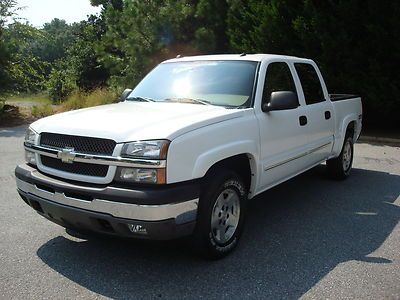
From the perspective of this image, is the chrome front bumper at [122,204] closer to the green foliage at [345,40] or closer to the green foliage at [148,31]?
the green foliage at [345,40]

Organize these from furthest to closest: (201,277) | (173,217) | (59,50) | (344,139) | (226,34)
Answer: (59,50) < (226,34) < (344,139) < (201,277) < (173,217)

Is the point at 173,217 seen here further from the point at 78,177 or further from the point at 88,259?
the point at 88,259

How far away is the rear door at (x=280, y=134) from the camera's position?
4.34 meters

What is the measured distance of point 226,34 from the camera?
14055 millimetres

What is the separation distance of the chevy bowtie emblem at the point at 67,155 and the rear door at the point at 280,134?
1.78m

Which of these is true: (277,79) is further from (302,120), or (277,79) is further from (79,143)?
(79,143)

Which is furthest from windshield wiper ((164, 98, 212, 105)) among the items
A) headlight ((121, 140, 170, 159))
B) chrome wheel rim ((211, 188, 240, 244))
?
headlight ((121, 140, 170, 159))

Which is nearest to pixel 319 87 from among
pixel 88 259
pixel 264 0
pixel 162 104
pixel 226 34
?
pixel 162 104

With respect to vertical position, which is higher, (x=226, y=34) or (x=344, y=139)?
(x=226, y=34)

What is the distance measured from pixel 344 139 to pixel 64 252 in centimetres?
443

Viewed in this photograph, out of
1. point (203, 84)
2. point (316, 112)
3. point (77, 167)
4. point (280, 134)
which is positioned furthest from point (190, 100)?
point (316, 112)

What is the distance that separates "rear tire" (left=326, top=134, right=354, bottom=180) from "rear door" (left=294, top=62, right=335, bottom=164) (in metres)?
0.59

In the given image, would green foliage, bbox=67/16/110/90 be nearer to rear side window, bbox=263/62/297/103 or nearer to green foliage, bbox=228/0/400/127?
green foliage, bbox=228/0/400/127

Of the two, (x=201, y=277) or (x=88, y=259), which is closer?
(x=201, y=277)
